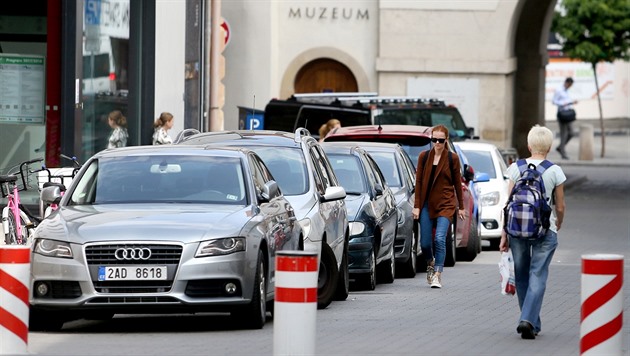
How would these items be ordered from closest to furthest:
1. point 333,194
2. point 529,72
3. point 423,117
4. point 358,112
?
1. point 333,194
2. point 358,112
3. point 423,117
4. point 529,72

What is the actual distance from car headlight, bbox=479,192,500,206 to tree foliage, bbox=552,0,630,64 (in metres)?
→ 28.8

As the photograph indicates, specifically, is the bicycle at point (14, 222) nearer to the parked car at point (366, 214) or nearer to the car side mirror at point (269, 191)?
the parked car at point (366, 214)

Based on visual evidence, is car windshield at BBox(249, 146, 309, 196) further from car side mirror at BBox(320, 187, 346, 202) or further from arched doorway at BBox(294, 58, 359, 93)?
arched doorway at BBox(294, 58, 359, 93)

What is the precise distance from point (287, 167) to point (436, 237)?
200cm

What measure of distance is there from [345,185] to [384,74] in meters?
20.2

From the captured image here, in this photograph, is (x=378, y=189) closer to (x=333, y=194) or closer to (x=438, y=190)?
(x=438, y=190)

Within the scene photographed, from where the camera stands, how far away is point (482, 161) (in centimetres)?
2448

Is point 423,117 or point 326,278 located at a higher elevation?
point 423,117

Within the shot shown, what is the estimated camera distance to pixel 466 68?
121 ft

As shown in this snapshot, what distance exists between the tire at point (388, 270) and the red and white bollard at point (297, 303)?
758 cm

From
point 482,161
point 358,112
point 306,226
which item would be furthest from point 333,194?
point 358,112

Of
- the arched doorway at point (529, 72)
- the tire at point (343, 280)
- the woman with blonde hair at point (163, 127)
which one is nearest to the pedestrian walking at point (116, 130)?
the woman with blonde hair at point (163, 127)

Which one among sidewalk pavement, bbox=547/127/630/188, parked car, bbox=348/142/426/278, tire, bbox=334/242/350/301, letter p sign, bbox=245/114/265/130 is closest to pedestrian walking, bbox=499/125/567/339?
tire, bbox=334/242/350/301

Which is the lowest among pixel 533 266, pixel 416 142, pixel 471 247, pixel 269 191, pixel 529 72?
pixel 471 247
